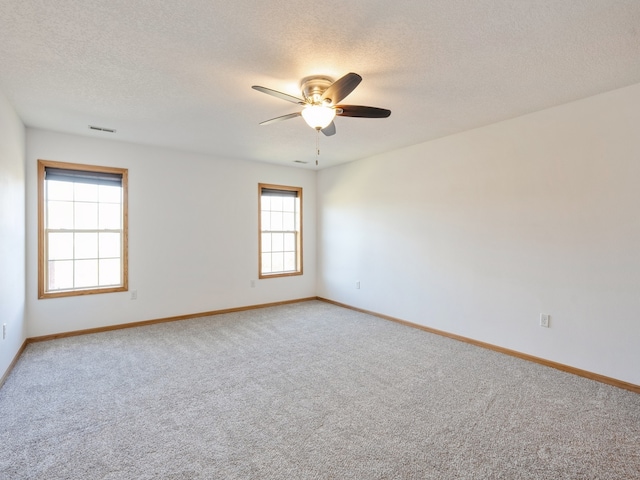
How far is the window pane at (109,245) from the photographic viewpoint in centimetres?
427

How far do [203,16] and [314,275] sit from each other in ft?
15.8

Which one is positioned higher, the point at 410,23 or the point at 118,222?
the point at 410,23

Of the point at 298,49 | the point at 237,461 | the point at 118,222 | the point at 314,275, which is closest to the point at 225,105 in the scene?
the point at 298,49

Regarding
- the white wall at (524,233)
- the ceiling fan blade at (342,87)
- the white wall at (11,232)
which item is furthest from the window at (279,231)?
the ceiling fan blade at (342,87)

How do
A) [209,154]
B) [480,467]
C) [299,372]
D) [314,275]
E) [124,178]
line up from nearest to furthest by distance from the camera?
[480,467] → [299,372] → [124,178] → [209,154] → [314,275]

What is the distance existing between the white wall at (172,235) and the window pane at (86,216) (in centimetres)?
42

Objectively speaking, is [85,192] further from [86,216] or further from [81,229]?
[81,229]

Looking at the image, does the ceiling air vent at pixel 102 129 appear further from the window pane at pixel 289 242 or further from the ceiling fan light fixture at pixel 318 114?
the window pane at pixel 289 242

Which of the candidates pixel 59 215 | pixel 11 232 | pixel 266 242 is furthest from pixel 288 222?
pixel 11 232

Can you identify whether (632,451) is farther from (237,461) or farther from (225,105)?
(225,105)

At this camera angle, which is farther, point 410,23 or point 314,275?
point 314,275

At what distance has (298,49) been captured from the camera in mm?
2117

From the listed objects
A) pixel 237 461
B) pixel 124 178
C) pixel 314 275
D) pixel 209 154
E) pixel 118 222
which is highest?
pixel 209 154

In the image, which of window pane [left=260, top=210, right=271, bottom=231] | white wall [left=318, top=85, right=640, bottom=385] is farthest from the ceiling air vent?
white wall [left=318, top=85, right=640, bottom=385]
